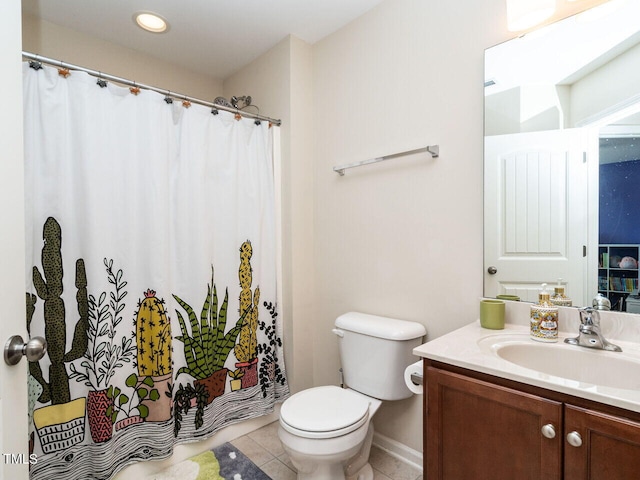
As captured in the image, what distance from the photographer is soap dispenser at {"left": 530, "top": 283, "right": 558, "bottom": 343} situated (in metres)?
1.18

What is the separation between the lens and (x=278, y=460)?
5.87 ft

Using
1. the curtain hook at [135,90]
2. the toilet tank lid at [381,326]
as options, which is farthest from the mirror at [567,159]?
the curtain hook at [135,90]

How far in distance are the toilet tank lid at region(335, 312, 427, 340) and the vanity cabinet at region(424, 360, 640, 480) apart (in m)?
0.46

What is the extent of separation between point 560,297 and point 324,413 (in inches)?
40.4

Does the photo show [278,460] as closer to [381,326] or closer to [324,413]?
[324,413]

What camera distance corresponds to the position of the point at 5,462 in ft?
2.45

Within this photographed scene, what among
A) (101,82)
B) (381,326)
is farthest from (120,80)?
(381,326)

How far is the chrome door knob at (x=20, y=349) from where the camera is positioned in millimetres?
767

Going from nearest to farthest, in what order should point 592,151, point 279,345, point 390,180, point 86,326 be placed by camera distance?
1. point 592,151
2. point 86,326
3. point 390,180
4. point 279,345

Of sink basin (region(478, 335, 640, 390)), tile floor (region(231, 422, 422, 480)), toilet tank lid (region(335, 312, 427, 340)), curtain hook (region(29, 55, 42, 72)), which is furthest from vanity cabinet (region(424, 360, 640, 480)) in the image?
curtain hook (region(29, 55, 42, 72))

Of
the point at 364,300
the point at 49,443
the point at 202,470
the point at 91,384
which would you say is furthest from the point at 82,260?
the point at 364,300

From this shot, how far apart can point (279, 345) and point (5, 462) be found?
1.48 m

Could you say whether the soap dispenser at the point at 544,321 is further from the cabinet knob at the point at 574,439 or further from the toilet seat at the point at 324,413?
the toilet seat at the point at 324,413

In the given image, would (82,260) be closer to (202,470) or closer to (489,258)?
(202,470)
